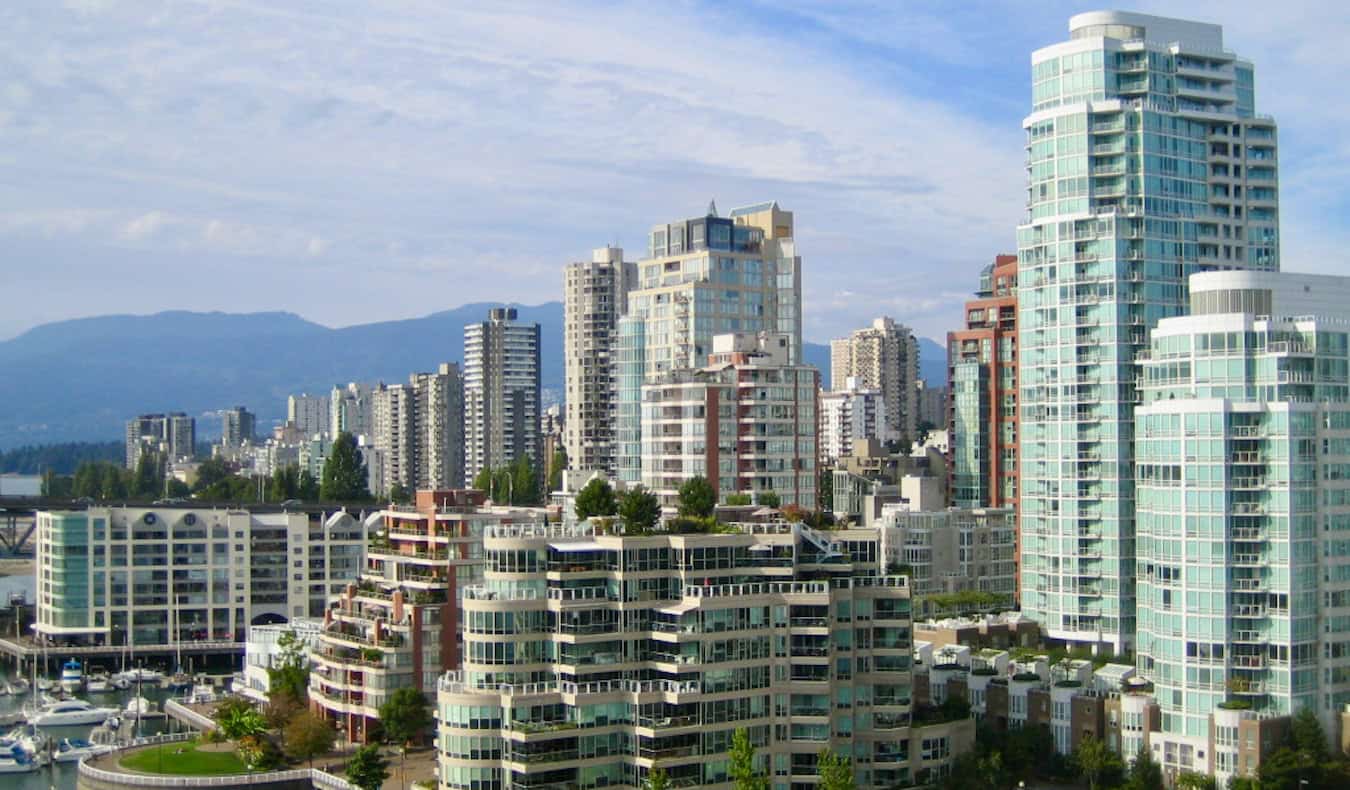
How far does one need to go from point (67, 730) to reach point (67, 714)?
122 cm

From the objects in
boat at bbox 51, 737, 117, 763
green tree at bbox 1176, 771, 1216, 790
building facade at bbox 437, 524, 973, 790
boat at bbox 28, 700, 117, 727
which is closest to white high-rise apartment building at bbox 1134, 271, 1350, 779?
green tree at bbox 1176, 771, 1216, 790

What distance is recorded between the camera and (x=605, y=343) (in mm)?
162750

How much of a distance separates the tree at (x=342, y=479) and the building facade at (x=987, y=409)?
8342 centimetres

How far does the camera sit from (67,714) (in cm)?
10138

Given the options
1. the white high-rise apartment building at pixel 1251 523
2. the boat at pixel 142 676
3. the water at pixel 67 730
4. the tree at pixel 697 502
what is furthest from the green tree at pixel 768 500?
the boat at pixel 142 676

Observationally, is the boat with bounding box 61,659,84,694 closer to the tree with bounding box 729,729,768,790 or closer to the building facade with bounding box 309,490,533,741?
the building facade with bounding box 309,490,533,741

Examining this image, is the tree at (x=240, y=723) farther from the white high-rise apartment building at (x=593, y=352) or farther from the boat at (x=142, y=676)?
the white high-rise apartment building at (x=593, y=352)

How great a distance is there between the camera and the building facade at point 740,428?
100188 mm

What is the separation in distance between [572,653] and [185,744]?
33.7 m

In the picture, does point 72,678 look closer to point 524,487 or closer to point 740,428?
point 740,428

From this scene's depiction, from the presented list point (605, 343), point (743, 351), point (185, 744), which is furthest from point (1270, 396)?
point (605, 343)

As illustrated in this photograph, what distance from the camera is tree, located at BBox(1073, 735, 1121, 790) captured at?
68438mm

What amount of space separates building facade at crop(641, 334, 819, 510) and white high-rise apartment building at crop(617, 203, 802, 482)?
10.9m

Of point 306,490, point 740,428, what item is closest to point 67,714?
point 740,428
